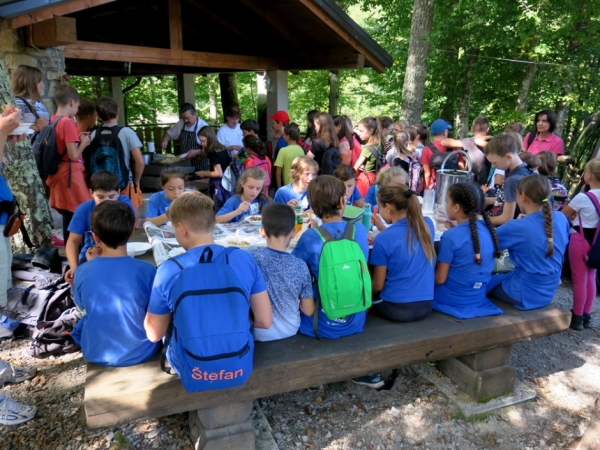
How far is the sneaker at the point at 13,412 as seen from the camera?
259 centimetres

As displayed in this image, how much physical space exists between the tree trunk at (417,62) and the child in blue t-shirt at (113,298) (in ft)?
26.9

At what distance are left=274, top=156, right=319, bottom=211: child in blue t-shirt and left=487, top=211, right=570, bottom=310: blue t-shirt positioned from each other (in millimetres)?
1626

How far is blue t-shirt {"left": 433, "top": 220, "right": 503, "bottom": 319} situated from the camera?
2.88 meters

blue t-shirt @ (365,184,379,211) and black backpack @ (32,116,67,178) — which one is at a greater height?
black backpack @ (32,116,67,178)

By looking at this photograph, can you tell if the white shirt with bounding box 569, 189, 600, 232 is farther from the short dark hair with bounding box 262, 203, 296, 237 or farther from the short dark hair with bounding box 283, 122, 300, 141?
the short dark hair with bounding box 283, 122, 300, 141

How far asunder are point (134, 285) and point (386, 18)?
14.7 metres

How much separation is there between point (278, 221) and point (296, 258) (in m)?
0.23

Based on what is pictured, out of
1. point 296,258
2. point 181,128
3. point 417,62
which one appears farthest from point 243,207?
point 417,62

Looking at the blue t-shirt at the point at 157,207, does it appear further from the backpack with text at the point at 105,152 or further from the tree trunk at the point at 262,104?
the tree trunk at the point at 262,104

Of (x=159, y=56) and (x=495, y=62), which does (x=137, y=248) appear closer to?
(x=159, y=56)

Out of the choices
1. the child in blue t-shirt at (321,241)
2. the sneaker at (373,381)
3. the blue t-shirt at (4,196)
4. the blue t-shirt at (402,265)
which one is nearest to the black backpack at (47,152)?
the blue t-shirt at (4,196)

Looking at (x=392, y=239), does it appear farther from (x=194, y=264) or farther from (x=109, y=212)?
(x=109, y=212)

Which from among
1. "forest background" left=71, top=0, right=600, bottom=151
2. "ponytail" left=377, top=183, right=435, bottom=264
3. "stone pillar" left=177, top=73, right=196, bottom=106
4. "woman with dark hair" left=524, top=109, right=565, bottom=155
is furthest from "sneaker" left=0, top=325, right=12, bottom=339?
"stone pillar" left=177, top=73, right=196, bottom=106

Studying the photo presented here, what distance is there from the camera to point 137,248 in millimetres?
3301
